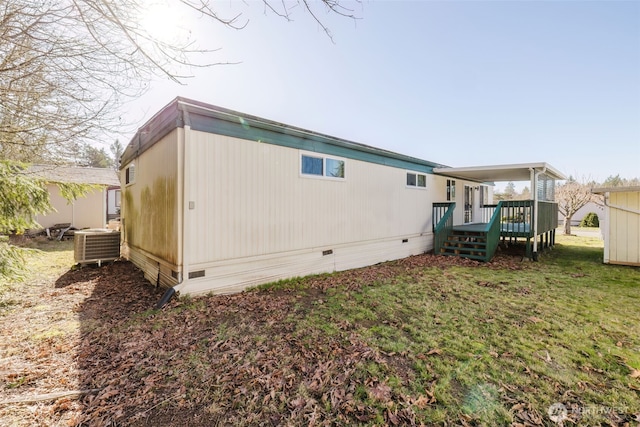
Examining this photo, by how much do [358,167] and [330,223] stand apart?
1961mm

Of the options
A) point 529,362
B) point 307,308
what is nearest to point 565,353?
point 529,362

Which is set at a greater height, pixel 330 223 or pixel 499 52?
pixel 499 52

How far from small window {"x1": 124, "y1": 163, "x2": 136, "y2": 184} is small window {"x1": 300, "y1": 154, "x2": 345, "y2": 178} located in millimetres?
5318

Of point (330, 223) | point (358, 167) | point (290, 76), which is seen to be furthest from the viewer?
point (358, 167)

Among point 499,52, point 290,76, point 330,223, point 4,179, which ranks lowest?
point 330,223

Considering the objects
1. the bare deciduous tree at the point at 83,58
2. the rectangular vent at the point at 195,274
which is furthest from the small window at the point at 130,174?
the rectangular vent at the point at 195,274

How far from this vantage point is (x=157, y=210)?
573cm

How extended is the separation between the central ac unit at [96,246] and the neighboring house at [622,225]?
14122 millimetres

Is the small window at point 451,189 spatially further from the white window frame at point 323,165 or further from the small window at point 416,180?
the white window frame at point 323,165

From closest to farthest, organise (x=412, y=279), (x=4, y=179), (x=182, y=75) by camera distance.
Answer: (x=182, y=75) < (x=4, y=179) < (x=412, y=279)

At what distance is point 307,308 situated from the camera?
14.9 ft

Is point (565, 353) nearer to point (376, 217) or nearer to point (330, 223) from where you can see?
point (330, 223)

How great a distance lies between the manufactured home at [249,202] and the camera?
4703mm

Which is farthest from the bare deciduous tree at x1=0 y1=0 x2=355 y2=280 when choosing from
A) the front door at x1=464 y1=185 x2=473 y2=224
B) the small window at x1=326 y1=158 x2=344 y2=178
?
the front door at x1=464 y1=185 x2=473 y2=224
